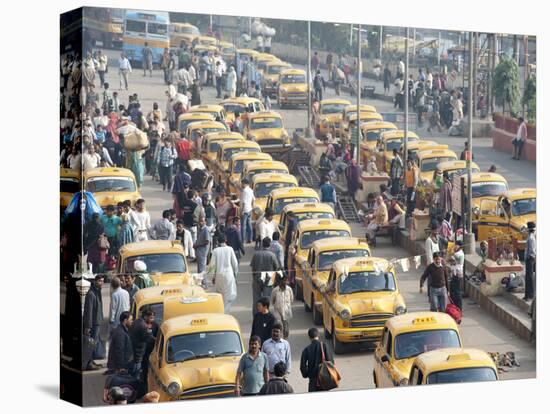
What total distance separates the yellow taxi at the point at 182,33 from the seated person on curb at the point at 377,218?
435 cm

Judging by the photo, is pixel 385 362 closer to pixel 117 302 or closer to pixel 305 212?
pixel 305 212

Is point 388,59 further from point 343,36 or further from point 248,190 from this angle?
point 248,190

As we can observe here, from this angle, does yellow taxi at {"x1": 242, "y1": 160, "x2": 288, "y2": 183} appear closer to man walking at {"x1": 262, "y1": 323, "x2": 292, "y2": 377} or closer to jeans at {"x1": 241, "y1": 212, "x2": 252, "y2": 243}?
jeans at {"x1": 241, "y1": 212, "x2": 252, "y2": 243}

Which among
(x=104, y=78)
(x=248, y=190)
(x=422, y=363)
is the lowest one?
(x=422, y=363)

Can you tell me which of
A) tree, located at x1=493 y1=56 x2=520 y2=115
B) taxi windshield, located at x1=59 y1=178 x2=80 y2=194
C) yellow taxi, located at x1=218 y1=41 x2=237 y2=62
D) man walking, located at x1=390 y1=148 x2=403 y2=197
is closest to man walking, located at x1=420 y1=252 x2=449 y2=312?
man walking, located at x1=390 y1=148 x2=403 y2=197

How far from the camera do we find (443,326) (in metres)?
27.3

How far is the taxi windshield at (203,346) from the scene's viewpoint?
25.6m

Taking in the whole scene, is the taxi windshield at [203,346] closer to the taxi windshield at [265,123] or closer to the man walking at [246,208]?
the man walking at [246,208]

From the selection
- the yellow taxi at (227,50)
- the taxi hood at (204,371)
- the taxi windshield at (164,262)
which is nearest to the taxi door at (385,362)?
the taxi hood at (204,371)

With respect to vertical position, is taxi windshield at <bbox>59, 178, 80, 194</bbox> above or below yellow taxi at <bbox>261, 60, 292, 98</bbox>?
below

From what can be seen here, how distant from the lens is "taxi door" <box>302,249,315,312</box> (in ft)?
92.8

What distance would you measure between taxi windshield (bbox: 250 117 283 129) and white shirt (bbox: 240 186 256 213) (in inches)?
44.2

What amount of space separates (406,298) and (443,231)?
1.57 metres

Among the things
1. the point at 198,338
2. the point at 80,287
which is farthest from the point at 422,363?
the point at 80,287
